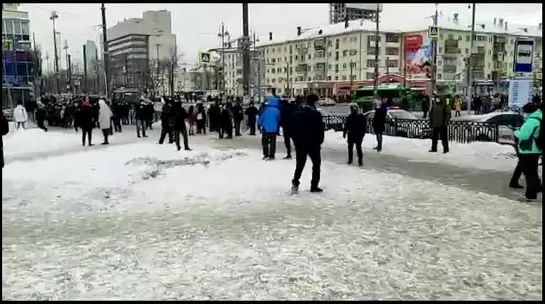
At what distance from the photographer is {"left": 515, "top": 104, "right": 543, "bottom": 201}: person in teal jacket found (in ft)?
30.3

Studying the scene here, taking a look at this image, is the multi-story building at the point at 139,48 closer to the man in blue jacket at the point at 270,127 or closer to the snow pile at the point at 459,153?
the snow pile at the point at 459,153

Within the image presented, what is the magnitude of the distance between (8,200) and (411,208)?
6.70m

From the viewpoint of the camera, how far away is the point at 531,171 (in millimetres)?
9453

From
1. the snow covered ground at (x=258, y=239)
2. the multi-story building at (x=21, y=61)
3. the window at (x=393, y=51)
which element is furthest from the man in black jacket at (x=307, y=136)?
the window at (x=393, y=51)

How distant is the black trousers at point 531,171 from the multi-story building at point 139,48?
151ft

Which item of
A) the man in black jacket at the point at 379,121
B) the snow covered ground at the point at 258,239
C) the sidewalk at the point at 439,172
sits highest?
the man in black jacket at the point at 379,121

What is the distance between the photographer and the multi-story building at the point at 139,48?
5750 centimetres

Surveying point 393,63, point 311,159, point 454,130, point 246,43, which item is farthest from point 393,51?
point 311,159

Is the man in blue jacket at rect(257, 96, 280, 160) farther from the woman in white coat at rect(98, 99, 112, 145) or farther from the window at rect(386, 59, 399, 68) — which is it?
the window at rect(386, 59, 399, 68)

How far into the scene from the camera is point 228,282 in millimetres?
5492

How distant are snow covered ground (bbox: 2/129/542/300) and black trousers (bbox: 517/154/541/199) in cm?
54

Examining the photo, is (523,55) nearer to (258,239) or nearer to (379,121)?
(379,121)

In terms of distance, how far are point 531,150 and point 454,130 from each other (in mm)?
10914

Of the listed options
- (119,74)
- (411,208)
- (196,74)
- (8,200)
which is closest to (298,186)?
(411,208)
